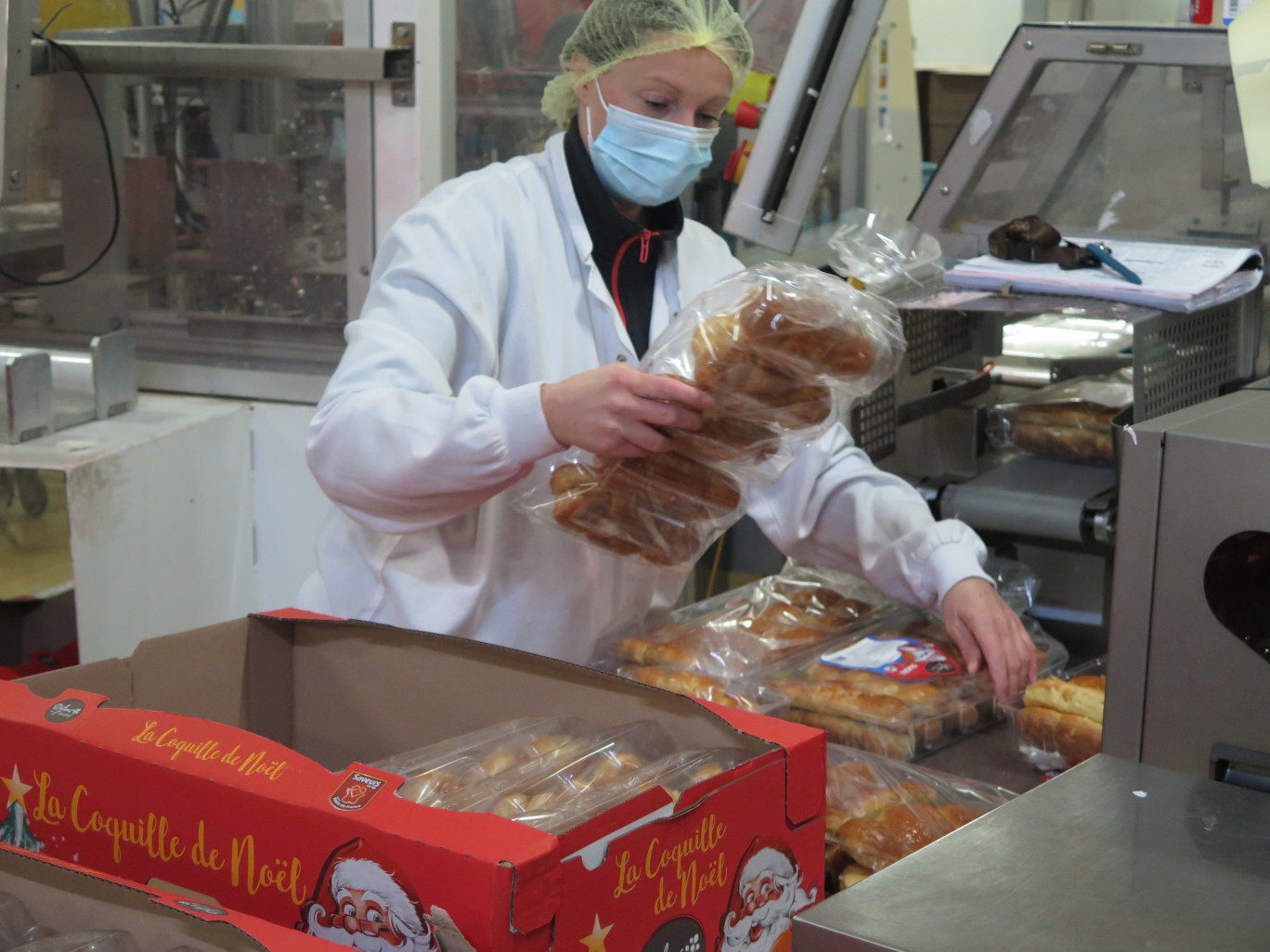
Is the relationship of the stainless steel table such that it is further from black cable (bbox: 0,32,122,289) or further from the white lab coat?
black cable (bbox: 0,32,122,289)

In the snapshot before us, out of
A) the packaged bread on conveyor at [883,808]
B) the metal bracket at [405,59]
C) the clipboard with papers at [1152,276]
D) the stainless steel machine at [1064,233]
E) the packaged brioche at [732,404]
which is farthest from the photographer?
the metal bracket at [405,59]

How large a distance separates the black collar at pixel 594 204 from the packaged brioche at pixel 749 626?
19.2 inches

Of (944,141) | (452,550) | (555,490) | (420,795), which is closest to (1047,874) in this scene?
(420,795)

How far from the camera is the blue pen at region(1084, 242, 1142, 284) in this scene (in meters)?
1.60

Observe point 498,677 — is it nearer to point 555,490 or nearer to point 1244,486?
point 555,490

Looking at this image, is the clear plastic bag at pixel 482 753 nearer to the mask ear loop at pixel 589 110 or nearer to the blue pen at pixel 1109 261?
the mask ear loop at pixel 589 110

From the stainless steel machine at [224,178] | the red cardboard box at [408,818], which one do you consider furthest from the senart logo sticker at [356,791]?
the stainless steel machine at [224,178]

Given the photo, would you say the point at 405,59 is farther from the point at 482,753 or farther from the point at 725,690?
the point at 482,753

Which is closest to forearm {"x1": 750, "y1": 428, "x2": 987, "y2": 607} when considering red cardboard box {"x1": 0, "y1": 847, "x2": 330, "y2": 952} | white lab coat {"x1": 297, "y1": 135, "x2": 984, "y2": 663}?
white lab coat {"x1": 297, "y1": 135, "x2": 984, "y2": 663}

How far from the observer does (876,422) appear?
1.79m

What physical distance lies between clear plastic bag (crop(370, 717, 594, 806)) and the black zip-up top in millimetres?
729

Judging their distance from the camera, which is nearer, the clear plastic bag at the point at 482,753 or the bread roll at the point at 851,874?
the clear plastic bag at the point at 482,753

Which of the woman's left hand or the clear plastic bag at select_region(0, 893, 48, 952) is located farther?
the woman's left hand

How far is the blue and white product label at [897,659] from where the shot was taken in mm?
1413
